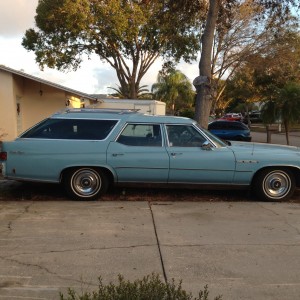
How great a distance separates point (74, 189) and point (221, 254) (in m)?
3.55

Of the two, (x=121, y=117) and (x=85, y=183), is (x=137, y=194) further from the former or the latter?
(x=121, y=117)

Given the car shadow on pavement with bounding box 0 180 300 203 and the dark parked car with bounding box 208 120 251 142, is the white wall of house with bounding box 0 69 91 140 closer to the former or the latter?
the dark parked car with bounding box 208 120 251 142

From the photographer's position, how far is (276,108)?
58.0ft

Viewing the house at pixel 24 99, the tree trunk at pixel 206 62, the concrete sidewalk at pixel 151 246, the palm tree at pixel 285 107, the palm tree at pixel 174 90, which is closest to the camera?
the concrete sidewalk at pixel 151 246

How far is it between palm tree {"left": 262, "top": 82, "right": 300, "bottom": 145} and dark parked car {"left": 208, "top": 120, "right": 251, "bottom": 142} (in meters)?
4.28

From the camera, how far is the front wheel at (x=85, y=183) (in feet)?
25.4

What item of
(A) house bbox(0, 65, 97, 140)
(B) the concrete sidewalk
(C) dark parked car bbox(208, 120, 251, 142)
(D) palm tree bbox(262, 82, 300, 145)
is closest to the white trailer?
(A) house bbox(0, 65, 97, 140)

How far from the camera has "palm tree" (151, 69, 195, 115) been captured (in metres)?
57.8

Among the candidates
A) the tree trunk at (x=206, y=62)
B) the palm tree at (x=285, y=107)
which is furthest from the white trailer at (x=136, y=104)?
the tree trunk at (x=206, y=62)

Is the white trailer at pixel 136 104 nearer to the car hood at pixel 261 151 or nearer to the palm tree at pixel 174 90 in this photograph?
the car hood at pixel 261 151

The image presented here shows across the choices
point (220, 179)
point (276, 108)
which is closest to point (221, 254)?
point (220, 179)

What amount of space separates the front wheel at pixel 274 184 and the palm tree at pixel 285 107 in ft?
32.5

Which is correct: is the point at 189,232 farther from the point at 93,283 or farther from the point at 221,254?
the point at 93,283

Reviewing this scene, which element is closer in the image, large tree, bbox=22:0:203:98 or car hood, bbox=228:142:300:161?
car hood, bbox=228:142:300:161
